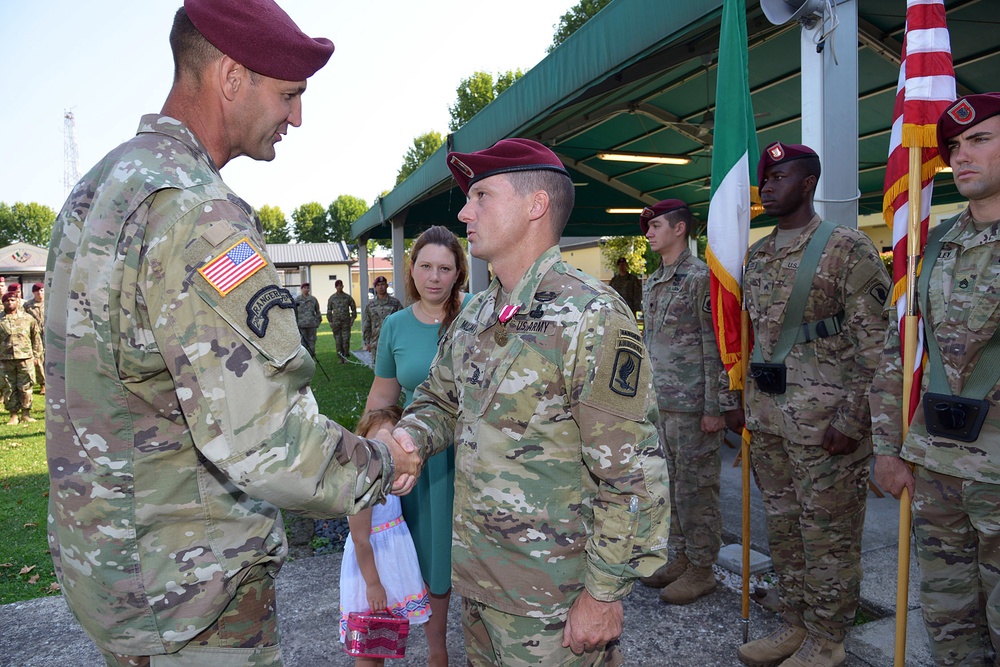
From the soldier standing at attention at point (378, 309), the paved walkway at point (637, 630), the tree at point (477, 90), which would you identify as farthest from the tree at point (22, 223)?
the paved walkway at point (637, 630)

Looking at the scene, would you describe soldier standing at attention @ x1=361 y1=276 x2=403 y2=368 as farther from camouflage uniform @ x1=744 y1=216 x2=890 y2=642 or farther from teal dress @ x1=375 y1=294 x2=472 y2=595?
camouflage uniform @ x1=744 y1=216 x2=890 y2=642

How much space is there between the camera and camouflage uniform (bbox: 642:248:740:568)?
149 inches

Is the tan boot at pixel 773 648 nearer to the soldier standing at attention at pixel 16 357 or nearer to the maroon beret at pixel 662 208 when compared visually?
the maroon beret at pixel 662 208

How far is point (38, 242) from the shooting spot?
7681cm

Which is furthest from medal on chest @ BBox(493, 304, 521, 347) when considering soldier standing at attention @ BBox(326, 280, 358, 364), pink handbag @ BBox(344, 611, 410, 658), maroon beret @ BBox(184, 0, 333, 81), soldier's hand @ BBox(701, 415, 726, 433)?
soldier standing at attention @ BBox(326, 280, 358, 364)

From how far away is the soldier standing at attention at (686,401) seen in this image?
377 centimetres

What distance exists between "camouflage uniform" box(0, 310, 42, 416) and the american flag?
40.8 ft

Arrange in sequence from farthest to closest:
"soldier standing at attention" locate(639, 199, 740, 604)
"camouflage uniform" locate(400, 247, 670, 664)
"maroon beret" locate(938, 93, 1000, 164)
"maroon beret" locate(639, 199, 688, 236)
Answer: "maroon beret" locate(639, 199, 688, 236)
"soldier standing at attention" locate(639, 199, 740, 604)
"maroon beret" locate(938, 93, 1000, 164)
"camouflage uniform" locate(400, 247, 670, 664)

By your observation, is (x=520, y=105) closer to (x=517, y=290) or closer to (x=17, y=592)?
(x=517, y=290)

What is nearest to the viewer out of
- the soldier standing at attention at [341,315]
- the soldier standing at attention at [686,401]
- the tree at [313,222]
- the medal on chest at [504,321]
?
the medal on chest at [504,321]

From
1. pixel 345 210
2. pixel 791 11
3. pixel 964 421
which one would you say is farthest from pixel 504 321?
pixel 345 210

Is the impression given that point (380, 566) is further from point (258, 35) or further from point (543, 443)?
point (258, 35)

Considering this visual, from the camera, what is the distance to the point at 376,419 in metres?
2.67

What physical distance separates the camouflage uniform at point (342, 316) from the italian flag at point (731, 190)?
47.6 ft
